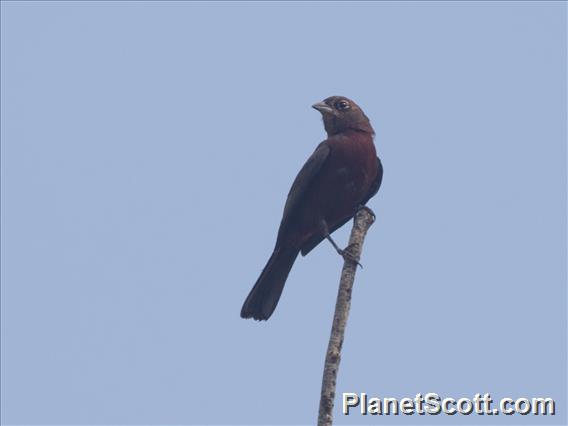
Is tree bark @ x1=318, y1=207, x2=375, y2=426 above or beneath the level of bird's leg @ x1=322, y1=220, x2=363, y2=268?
beneath

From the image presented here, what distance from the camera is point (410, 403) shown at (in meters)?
5.78

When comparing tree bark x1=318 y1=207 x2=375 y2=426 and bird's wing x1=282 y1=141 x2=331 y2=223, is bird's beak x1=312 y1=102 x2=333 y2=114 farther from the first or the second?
tree bark x1=318 y1=207 x2=375 y2=426

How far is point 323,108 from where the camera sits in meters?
8.66

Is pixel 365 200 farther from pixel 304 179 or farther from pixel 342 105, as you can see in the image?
pixel 342 105

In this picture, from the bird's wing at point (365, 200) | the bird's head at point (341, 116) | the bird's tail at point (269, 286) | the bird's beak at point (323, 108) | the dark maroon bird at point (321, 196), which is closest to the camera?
the bird's tail at point (269, 286)

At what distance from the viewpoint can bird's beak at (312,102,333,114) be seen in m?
8.64

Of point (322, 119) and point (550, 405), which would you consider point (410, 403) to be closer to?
point (550, 405)

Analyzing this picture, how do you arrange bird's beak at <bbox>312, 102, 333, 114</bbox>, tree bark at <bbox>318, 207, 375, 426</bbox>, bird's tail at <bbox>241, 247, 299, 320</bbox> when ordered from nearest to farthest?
tree bark at <bbox>318, 207, 375, 426</bbox>
bird's tail at <bbox>241, 247, 299, 320</bbox>
bird's beak at <bbox>312, 102, 333, 114</bbox>

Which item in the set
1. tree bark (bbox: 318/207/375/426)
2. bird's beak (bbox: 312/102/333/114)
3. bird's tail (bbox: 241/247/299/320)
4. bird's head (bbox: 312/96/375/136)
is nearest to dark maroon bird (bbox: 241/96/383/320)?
bird's tail (bbox: 241/247/299/320)

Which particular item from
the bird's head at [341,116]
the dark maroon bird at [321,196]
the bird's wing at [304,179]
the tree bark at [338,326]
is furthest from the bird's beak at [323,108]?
the tree bark at [338,326]

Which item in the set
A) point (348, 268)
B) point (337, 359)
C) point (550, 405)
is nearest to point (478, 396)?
point (550, 405)

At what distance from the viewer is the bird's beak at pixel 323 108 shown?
8641 mm

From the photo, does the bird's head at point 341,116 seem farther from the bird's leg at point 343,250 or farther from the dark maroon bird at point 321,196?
the bird's leg at point 343,250

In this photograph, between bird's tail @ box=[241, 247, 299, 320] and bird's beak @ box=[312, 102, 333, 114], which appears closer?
bird's tail @ box=[241, 247, 299, 320]
